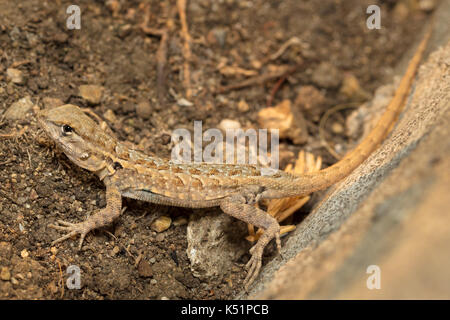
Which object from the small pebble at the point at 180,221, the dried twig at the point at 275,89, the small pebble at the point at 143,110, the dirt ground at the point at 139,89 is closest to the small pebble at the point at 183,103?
the dirt ground at the point at 139,89

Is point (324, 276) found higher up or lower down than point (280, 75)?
lower down

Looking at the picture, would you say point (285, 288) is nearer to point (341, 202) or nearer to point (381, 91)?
point (341, 202)

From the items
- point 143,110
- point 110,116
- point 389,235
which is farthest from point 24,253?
point 389,235

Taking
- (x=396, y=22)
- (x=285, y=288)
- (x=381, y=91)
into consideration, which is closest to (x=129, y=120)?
(x=285, y=288)

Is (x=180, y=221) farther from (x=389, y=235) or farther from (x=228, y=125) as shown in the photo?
(x=389, y=235)

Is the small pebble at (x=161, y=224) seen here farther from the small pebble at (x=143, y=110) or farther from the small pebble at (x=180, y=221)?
the small pebble at (x=143, y=110)

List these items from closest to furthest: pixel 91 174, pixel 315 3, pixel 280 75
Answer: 1. pixel 91 174
2. pixel 280 75
3. pixel 315 3
